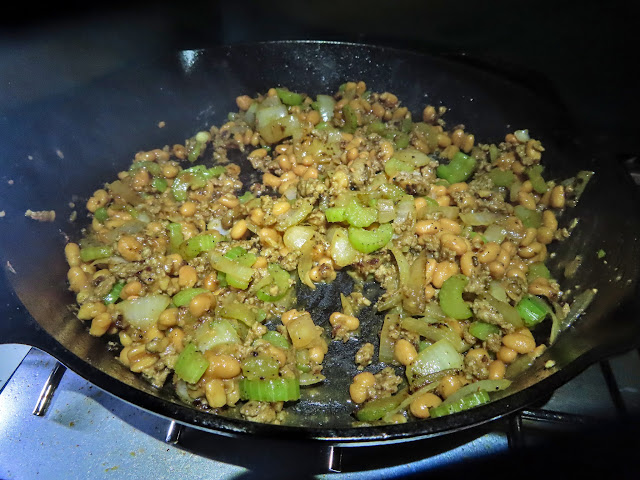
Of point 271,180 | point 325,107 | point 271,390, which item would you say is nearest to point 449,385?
point 271,390

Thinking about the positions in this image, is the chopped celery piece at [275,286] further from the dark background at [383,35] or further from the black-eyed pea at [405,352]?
the dark background at [383,35]

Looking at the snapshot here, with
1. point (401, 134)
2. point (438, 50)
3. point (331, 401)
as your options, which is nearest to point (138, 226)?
point (331, 401)

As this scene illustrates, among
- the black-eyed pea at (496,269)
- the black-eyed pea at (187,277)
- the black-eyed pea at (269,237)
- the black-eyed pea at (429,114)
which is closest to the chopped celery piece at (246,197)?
the black-eyed pea at (269,237)

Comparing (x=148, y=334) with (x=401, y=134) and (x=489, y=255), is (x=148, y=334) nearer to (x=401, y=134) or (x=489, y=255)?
(x=489, y=255)

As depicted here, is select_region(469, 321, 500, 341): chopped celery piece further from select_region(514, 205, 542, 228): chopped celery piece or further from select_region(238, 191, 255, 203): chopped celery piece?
select_region(238, 191, 255, 203): chopped celery piece

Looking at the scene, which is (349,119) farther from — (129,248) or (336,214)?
(129,248)

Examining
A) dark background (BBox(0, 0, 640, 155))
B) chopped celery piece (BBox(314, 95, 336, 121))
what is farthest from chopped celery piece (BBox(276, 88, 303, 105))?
dark background (BBox(0, 0, 640, 155))
